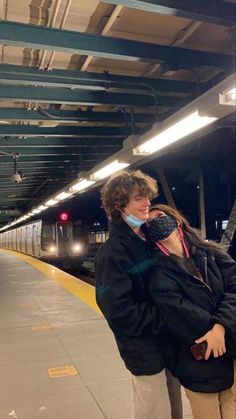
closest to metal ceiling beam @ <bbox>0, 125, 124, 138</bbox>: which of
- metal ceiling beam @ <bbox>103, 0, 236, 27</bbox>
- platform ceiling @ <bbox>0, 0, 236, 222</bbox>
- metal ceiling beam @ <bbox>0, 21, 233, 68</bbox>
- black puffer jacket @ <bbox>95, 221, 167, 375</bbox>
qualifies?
platform ceiling @ <bbox>0, 0, 236, 222</bbox>

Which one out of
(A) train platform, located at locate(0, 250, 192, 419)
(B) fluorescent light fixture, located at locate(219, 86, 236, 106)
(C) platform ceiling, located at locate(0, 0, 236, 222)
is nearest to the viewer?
(A) train platform, located at locate(0, 250, 192, 419)

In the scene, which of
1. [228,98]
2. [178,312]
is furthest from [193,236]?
[228,98]

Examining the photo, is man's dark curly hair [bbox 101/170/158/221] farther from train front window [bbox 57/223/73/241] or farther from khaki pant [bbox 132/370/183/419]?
train front window [bbox 57/223/73/241]

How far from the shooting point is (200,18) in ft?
11.6

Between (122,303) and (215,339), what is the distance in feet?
1.42

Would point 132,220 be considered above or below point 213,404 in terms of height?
above

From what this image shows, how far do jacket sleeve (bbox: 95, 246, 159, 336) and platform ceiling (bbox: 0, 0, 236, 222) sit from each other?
86.9 inches

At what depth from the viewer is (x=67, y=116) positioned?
6.57 m

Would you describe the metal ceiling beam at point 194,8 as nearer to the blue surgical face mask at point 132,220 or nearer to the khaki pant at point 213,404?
the blue surgical face mask at point 132,220

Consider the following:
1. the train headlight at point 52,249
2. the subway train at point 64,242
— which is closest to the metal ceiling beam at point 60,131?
the subway train at point 64,242

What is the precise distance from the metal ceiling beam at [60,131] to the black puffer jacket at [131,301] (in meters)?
5.59

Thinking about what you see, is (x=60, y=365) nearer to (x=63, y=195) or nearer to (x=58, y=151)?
(x=58, y=151)

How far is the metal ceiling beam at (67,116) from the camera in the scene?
20.6ft

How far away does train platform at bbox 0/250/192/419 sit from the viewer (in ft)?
10.3
